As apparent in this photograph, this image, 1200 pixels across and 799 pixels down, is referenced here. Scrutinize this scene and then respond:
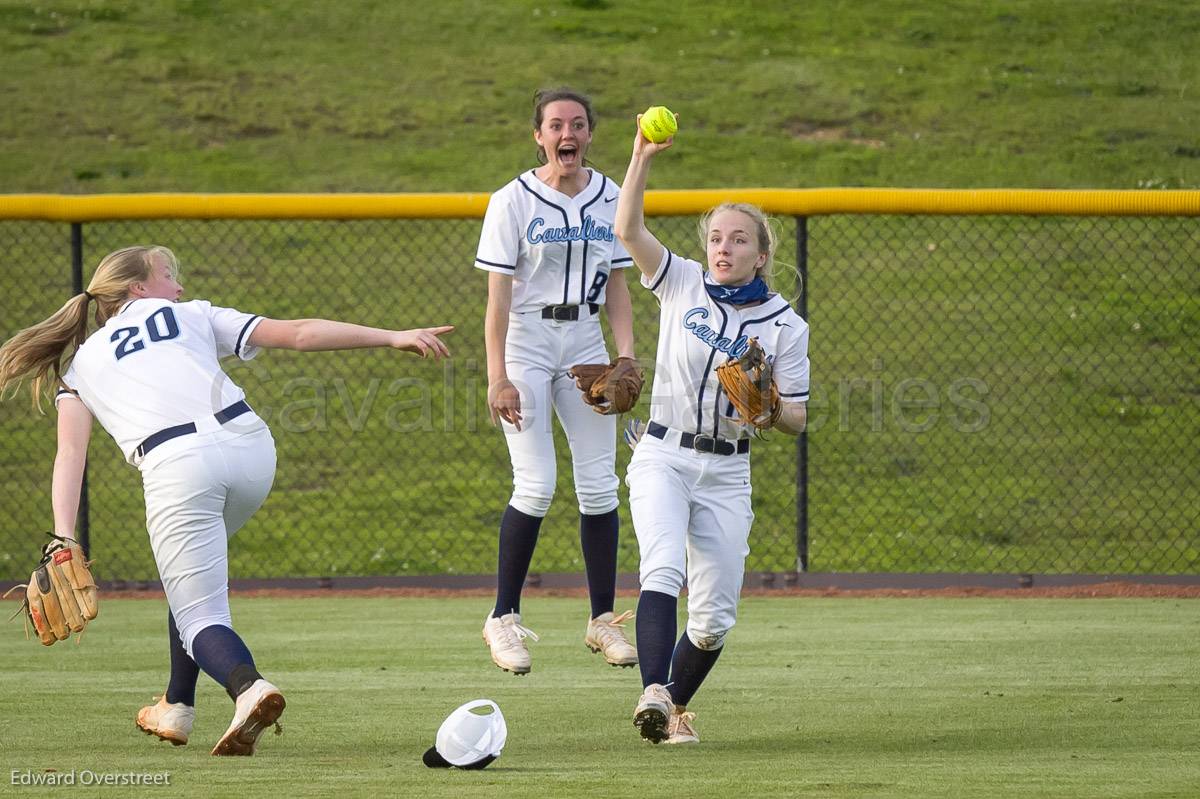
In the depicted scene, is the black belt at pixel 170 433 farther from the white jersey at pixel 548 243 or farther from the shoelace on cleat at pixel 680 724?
the shoelace on cleat at pixel 680 724

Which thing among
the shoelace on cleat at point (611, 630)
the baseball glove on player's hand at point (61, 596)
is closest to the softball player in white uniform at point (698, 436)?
the shoelace on cleat at point (611, 630)

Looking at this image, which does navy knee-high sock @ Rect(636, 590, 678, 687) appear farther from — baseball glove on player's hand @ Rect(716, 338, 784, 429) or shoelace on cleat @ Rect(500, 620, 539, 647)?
shoelace on cleat @ Rect(500, 620, 539, 647)

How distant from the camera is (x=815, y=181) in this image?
51.5ft

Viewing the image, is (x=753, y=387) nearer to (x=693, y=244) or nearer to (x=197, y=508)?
(x=197, y=508)

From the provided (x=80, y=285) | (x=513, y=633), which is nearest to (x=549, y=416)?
(x=513, y=633)

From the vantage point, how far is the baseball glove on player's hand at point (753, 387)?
4.58 metres

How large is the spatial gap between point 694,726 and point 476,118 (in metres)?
13.7

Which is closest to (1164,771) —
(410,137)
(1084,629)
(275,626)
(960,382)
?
(1084,629)

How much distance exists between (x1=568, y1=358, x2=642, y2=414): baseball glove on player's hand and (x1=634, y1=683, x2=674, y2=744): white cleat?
1150mm

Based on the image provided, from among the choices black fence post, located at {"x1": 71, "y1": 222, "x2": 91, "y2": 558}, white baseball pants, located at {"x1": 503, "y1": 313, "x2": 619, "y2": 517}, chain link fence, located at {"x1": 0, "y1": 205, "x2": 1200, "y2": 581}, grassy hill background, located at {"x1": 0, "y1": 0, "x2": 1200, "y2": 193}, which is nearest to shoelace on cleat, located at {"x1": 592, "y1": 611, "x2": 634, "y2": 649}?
white baseball pants, located at {"x1": 503, "y1": 313, "x2": 619, "y2": 517}

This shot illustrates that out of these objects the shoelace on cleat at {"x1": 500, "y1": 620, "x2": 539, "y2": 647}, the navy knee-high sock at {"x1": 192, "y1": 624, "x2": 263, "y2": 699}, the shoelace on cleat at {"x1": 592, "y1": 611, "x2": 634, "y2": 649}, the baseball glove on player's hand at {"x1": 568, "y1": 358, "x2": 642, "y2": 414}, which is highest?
the baseball glove on player's hand at {"x1": 568, "y1": 358, "x2": 642, "y2": 414}

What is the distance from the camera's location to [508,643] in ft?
17.9

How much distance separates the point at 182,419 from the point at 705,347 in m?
1.60

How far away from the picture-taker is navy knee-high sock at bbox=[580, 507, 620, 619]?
564 cm
